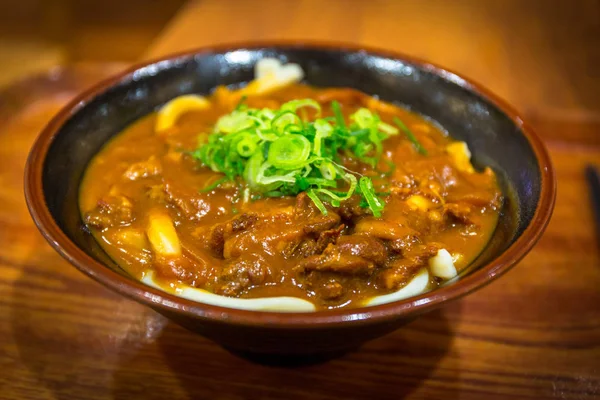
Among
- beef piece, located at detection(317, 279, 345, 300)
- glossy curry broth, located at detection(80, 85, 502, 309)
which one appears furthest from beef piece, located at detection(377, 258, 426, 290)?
beef piece, located at detection(317, 279, 345, 300)

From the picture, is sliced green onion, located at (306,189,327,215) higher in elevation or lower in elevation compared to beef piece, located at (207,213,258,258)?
higher

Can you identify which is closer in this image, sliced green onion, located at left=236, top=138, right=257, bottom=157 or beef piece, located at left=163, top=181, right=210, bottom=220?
beef piece, located at left=163, top=181, right=210, bottom=220

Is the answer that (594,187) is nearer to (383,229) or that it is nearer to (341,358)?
(383,229)

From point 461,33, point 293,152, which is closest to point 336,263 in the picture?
point 293,152

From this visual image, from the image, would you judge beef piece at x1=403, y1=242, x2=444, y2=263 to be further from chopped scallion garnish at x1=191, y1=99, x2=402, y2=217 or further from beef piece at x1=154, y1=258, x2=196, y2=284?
beef piece at x1=154, y1=258, x2=196, y2=284

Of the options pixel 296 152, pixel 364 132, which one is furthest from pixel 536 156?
pixel 296 152

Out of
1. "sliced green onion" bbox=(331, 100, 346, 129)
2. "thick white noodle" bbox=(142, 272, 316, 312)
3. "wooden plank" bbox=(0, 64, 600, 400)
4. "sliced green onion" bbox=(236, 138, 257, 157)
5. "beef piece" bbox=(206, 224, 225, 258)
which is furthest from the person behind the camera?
"sliced green onion" bbox=(331, 100, 346, 129)
